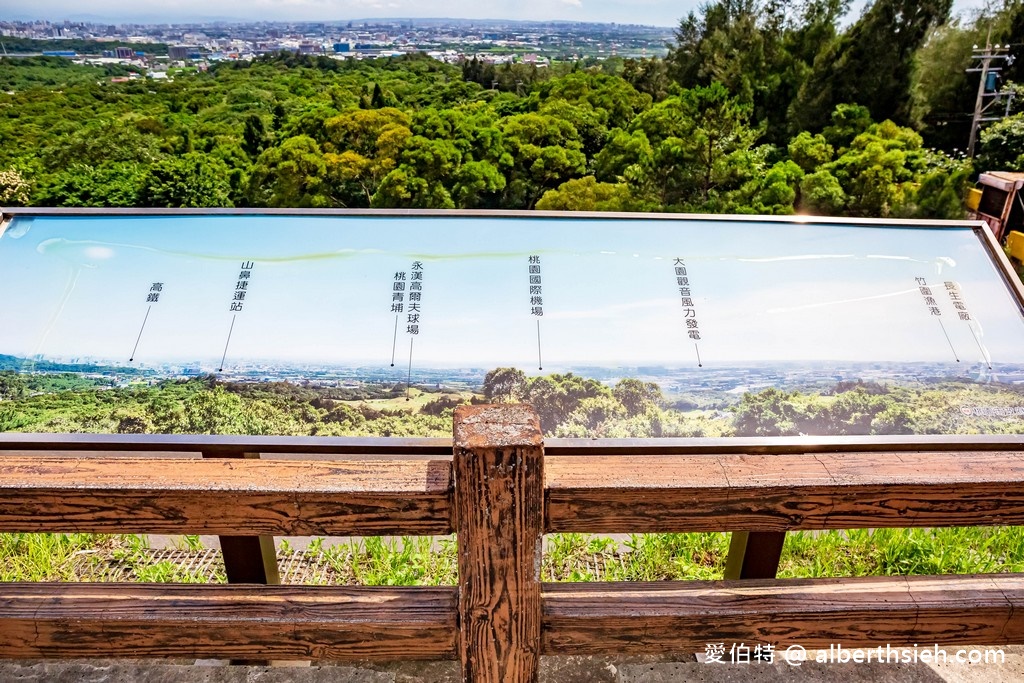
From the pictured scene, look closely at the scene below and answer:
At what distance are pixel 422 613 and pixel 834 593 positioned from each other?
21.8 inches

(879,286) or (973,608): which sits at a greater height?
(879,286)

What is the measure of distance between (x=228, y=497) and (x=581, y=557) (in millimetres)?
1265

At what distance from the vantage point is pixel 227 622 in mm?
850

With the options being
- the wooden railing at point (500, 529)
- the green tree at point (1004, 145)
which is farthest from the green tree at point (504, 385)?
the green tree at point (1004, 145)

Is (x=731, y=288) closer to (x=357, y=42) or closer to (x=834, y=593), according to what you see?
(x=834, y=593)

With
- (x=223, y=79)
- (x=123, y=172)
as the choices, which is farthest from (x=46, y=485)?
(x=223, y=79)

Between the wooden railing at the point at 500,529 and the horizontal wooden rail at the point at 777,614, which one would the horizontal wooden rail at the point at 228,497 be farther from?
the horizontal wooden rail at the point at 777,614

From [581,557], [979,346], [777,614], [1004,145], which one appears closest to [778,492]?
[777,614]

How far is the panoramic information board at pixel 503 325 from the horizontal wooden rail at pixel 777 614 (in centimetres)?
31

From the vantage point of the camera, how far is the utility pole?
8062 mm

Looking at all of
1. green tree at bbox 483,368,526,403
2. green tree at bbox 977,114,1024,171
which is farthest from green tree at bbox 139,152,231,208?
green tree at bbox 977,114,1024,171

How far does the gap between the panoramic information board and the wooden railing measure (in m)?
0.32

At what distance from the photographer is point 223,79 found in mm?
10992

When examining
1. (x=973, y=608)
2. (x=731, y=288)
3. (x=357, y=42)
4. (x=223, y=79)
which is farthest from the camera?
(x=223, y=79)
